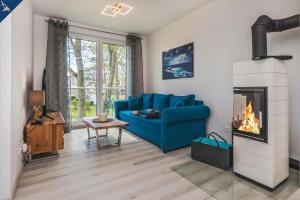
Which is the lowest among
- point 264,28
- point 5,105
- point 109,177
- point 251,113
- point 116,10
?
point 109,177

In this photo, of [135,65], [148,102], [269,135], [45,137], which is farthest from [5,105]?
[135,65]

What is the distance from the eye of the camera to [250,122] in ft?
6.38

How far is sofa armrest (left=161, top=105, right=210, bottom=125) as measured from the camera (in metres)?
2.70

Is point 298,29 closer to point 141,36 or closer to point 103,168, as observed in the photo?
point 103,168

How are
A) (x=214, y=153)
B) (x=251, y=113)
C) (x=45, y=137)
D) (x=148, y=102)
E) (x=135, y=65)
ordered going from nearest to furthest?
1. (x=251, y=113)
2. (x=214, y=153)
3. (x=45, y=137)
4. (x=148, y=102)
5. (x=135, y=65)

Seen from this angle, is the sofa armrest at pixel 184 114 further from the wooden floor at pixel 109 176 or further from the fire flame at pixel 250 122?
the fire flame at pixel 250 122

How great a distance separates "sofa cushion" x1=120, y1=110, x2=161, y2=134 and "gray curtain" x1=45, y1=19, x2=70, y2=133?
143cm

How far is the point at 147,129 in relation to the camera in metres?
3.32

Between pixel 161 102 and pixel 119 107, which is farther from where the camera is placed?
pixel 119 107

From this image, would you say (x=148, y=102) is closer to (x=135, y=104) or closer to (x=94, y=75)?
(x=135, y=104)

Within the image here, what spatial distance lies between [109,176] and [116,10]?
3.13m

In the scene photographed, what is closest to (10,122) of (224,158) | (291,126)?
(224,158)

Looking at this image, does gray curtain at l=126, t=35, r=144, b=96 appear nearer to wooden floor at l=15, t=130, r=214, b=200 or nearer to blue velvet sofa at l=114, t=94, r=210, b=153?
blue velvet sofa at l=114, t=94, r=210, b=153

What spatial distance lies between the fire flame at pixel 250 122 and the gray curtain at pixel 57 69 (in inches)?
148
